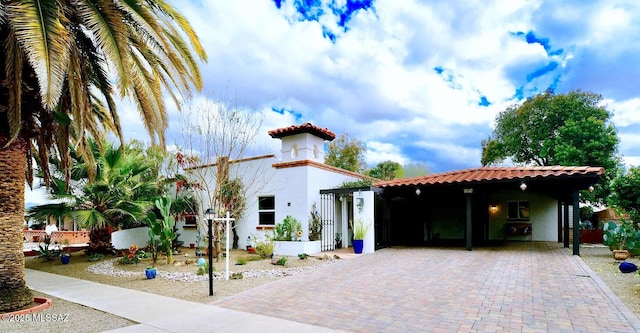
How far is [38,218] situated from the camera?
11.6 m

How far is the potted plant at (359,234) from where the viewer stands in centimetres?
1273

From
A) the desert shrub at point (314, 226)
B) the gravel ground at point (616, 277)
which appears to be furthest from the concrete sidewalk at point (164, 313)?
the desert shrub at point (314, 226)

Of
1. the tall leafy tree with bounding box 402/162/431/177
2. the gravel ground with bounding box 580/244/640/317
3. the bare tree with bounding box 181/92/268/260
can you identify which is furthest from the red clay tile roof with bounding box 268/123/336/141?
the tall leafy tree with bounding box 402/162/431/177

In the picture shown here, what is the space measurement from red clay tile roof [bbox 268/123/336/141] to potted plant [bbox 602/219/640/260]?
9.58 metres

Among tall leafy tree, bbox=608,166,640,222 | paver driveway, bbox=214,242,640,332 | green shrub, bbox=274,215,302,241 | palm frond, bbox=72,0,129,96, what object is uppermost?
palm frond, bbox=72,0,129,96

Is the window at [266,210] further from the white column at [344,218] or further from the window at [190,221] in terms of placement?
the window at [190,221]

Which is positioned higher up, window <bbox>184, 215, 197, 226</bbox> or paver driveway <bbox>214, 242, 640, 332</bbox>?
window <bbox>184, 215, 197, 226</bbox>

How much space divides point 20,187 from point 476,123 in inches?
1105

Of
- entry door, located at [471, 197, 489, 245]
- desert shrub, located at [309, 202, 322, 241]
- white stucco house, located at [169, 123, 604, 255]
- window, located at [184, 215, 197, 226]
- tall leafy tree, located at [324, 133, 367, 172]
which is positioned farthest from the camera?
tall leafy tree, located at [324, 133, 367, 172]

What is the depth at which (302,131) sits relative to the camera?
13.6m

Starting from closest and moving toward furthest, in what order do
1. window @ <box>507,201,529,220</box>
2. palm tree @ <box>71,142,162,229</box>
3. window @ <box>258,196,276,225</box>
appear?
palm tree @ <box>71,142,162,229</box>
window @ <box>258,196,276,225</box>
window @ <box>507,201,529,220</box>

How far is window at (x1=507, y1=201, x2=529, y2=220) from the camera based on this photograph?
59.1 ft

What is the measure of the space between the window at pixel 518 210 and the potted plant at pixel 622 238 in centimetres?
581

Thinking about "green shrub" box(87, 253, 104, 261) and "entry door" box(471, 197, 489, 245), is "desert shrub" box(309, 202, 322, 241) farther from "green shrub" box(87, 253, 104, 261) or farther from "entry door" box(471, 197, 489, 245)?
"entry door" box(471, 197, 489, 245)
